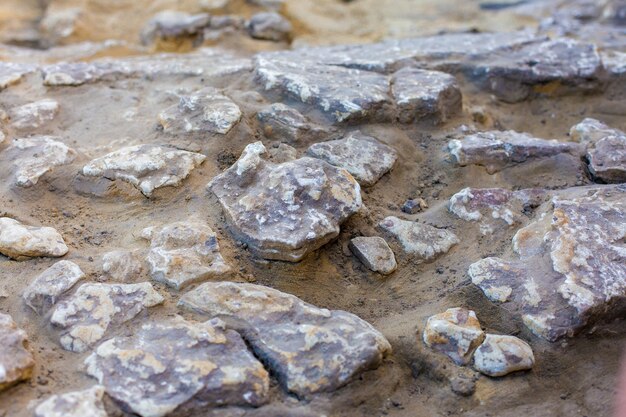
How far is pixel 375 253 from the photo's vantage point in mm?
2070

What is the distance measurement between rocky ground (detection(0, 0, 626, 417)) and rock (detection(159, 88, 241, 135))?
1 centimetres

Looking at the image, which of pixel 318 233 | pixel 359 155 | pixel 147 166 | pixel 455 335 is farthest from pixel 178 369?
pixel 359 155

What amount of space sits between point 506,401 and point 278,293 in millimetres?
637

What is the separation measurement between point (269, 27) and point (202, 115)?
249cm

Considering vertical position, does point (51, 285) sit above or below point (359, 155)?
below

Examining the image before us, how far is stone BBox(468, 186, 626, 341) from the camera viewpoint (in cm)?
181

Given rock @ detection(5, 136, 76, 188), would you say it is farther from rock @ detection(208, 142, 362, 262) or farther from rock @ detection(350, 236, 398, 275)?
rock @ detection(350, 236, 398, 275)

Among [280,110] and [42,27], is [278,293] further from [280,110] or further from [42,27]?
[42,27]

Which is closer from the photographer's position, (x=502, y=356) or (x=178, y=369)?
(x=178, y=369)

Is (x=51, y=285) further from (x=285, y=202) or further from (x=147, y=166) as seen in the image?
(x=285, y=202)

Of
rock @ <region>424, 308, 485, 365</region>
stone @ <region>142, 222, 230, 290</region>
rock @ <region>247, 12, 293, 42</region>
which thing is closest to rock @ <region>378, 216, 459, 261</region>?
rock @ <region>424, 308, 485, 365</region>

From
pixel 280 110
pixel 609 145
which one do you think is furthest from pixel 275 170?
pixel 609 145

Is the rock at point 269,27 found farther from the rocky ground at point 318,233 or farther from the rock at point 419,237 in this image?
the rock at point 419,237

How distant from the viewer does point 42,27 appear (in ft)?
16.5
